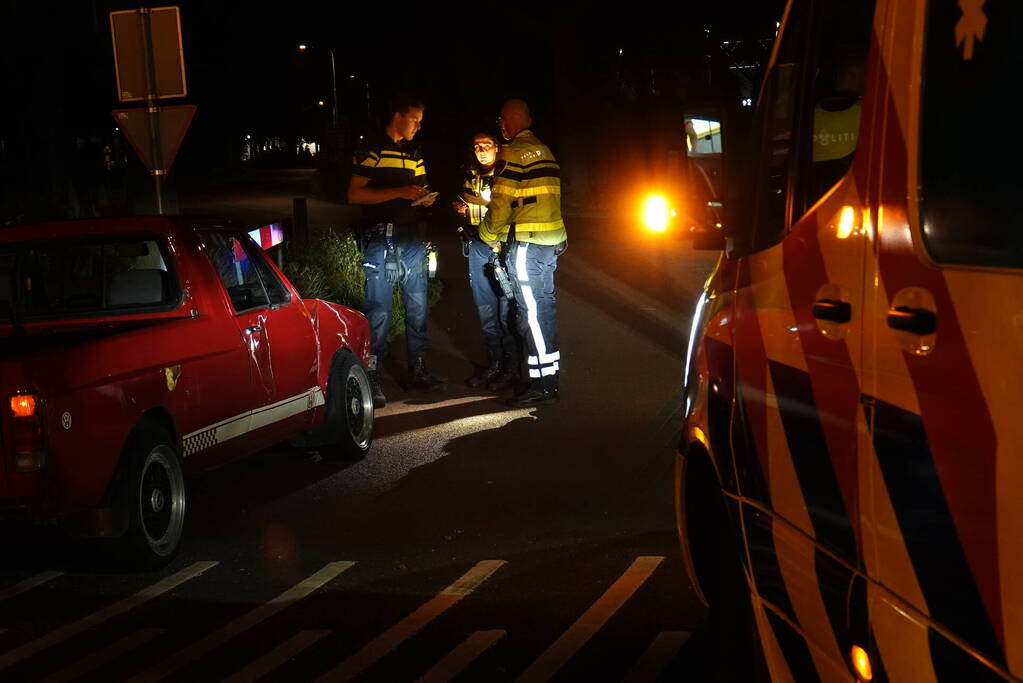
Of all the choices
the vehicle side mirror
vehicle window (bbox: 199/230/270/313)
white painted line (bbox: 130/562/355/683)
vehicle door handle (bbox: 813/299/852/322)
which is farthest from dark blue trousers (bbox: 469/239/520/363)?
vehicle door handle (bbox: 813/299/852/322)

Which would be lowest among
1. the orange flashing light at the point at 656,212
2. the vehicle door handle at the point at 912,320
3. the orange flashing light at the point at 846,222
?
the vehicle door handle at the point at 912,320

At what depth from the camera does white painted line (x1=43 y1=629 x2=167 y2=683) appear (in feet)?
17.3

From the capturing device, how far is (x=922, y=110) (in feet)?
9.43

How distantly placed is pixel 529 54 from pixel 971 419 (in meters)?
47.2

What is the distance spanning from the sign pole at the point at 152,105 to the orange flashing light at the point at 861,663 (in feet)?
28.4

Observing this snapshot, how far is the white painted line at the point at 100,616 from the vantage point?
219 inches

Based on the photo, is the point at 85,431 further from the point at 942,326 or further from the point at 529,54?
the point at 529,54

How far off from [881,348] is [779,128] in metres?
1.25

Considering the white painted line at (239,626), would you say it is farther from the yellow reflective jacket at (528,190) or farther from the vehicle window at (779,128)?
the yellow reflective jacket at (528,190)

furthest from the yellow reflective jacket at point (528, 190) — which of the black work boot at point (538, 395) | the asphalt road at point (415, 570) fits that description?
the asphalt road at point (415, 570)

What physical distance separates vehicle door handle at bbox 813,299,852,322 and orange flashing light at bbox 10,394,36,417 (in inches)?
149

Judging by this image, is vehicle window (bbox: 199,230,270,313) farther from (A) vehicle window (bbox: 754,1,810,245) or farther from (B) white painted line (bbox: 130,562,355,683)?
(A) vehicle window (bbox: 754,1,810,245)

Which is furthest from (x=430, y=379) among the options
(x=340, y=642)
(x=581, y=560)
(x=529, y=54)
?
(x=529, y=54)

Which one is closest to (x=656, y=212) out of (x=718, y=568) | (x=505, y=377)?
(x=718, y=568)
